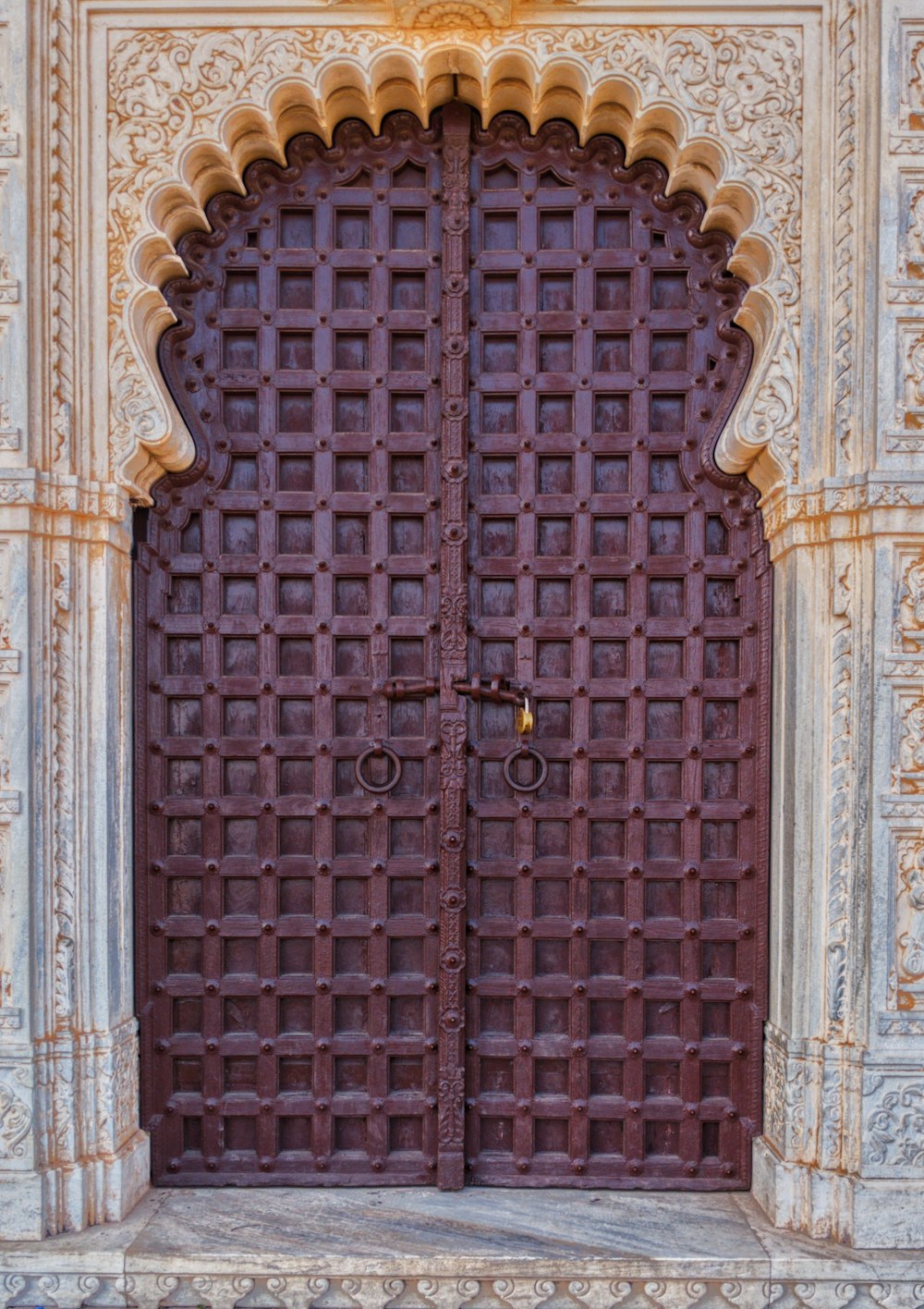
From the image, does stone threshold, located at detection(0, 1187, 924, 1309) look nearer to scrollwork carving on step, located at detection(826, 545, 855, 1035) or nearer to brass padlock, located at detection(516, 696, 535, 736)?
scrollwork carving on step, located at detection(826, 545, 855, 1035)

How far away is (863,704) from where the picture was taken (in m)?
3.29

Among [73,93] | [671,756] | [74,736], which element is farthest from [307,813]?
[73,93]

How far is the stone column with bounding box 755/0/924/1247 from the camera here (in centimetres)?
321

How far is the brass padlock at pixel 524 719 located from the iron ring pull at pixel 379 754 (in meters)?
0.43

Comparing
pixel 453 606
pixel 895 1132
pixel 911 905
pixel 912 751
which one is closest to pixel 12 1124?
pixel 453 606

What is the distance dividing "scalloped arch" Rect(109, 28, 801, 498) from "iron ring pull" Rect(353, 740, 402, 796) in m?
1.19

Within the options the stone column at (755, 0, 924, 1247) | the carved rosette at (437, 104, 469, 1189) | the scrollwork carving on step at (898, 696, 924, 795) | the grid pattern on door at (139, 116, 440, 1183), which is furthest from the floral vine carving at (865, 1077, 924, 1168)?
the grid pattern on door at (139, 116, 440, 1183)

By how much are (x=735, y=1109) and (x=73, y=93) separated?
156 inches

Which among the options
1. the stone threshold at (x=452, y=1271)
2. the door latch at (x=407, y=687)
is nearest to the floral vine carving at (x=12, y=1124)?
the stone threshold at (x=452, y=1271)

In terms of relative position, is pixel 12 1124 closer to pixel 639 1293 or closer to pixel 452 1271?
pixel 452 1271

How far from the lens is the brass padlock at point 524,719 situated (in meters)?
3.52

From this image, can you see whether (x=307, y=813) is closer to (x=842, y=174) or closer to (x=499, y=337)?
(x=499, y=337)

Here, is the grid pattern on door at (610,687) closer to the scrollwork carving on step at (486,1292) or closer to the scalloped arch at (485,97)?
the scalloped arch at (485,97)

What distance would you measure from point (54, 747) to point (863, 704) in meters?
2.54
